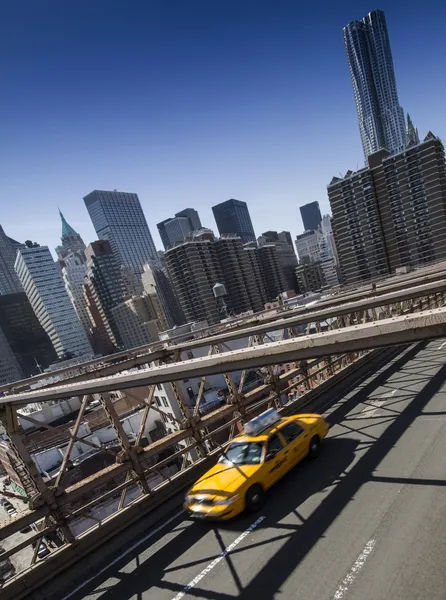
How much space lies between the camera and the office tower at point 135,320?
152m

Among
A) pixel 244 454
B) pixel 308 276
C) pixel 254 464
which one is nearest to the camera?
pixel 254 464

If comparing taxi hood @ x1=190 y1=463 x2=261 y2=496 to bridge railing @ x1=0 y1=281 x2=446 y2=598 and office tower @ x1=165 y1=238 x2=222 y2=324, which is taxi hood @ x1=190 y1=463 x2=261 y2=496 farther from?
office tower @ x1=165 y1=238 x2=222 y2=324

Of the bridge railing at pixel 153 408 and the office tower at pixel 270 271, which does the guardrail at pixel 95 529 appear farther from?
the office tower at pixel 270 271

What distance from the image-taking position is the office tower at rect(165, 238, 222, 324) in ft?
347

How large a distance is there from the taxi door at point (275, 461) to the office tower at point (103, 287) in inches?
6644

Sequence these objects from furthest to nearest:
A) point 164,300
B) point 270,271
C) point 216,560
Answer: point 164,300 < point 270,271 < point 216,560

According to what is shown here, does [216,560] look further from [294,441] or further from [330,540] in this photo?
[294,441]

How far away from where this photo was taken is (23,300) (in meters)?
160

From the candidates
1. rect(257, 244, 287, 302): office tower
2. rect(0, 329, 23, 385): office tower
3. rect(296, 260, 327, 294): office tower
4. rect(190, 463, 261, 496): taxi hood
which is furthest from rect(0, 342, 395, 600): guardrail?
rect(0, 329, 23, 385): office tower

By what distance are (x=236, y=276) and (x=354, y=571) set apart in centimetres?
11078

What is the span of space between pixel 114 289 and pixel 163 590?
175 m

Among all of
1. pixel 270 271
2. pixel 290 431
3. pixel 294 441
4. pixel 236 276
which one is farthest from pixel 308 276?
pixel 294 441

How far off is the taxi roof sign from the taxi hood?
94 centimetres

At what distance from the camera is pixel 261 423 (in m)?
7.65
